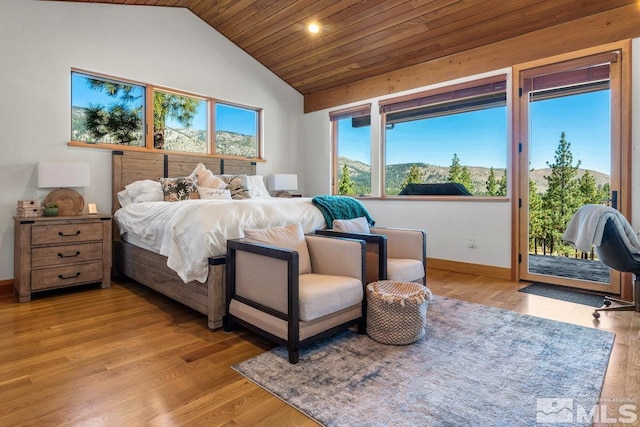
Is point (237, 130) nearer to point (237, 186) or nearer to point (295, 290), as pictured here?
point (237, 186)

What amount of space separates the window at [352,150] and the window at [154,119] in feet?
4.41

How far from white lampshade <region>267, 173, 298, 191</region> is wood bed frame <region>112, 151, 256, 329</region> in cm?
32

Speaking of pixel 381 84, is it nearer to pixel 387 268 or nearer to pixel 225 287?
pixel 387 268

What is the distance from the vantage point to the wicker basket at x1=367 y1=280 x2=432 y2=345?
2.20 meters

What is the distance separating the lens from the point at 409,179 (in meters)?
5.11

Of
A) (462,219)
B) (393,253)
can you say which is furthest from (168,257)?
(462,219)

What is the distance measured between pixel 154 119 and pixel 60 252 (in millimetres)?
2018

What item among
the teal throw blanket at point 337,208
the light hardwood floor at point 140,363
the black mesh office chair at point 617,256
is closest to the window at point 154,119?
the light hardwood floor at point 140,363

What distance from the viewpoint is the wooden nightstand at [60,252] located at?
3.19m

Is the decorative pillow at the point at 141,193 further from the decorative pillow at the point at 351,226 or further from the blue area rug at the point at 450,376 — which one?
the blue area rug at the point at 450,376

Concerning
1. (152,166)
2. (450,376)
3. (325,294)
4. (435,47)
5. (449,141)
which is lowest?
(450,376)

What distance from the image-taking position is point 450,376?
1.87 meters

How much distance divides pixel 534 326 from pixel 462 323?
1.68ft

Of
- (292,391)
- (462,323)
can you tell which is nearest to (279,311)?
(292,391)
